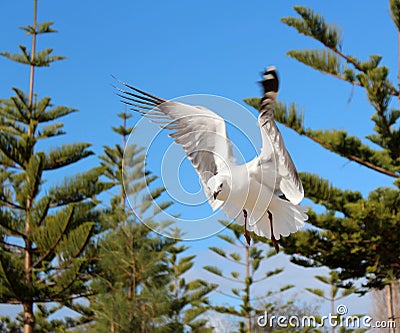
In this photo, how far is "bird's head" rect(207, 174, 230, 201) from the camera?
207 cm

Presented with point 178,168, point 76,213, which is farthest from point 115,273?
point 178,168

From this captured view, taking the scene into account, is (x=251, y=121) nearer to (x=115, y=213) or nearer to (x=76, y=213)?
(x=76, y=213)

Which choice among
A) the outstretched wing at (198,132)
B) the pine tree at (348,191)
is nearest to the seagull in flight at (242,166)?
the outstretched wing at (198,132)

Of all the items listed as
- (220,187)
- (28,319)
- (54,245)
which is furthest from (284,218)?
(28,319)

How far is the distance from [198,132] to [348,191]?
661 centimetres

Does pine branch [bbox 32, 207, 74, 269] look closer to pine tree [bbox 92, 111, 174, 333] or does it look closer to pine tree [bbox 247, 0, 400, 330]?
pine tree [bbox 92, 111, 174, 333]

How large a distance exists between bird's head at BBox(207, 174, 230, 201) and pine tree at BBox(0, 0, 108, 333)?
272 inches

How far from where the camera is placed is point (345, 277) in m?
9.65

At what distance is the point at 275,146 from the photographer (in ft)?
7.63

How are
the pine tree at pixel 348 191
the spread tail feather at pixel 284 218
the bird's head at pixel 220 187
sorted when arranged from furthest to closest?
the pine tree at pixel 348 191, the spread tail feather at pixel 284 218, the bird's head at pixel 220 187

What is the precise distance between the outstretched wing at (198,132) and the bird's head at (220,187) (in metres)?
0.07

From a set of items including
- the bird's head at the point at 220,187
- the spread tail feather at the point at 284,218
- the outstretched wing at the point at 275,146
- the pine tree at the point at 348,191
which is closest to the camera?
the bird's head at the point at 220,187

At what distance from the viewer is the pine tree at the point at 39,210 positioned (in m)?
9.03

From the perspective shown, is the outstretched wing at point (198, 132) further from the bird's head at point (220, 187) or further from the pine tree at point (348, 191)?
the pine tree at point (348, 191)
